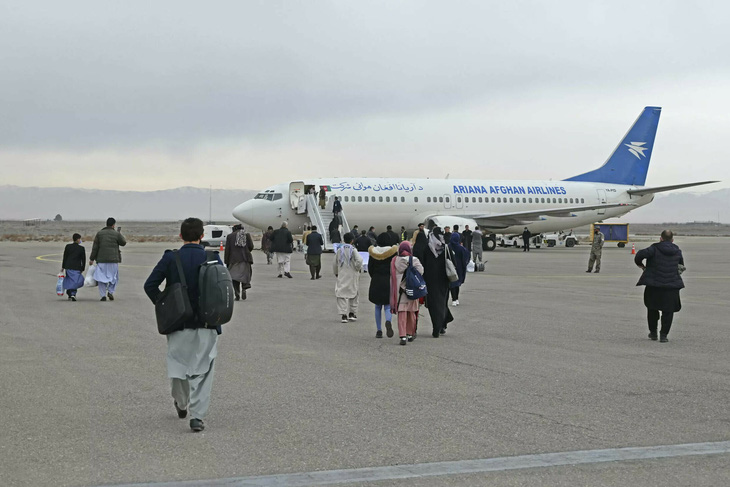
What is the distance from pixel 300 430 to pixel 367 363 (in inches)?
132

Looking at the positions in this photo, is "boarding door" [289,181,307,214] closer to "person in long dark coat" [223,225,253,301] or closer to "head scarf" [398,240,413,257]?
"person in long dark coat" [223,225,253,301]

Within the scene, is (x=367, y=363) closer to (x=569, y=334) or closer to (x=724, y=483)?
(x=569, y=334)

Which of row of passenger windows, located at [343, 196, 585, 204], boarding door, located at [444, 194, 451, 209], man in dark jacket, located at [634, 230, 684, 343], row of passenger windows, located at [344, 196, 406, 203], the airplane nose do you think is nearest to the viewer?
man in dark jacket, located at [634, 230, 684, 343]

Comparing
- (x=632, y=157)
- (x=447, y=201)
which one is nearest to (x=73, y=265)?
(x=447, y=201)

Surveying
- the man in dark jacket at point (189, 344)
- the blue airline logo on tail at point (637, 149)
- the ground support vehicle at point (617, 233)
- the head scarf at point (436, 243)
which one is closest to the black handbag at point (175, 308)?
the man in dark jacket at point (189, 344)

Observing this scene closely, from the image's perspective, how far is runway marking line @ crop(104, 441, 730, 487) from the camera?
16.9ft

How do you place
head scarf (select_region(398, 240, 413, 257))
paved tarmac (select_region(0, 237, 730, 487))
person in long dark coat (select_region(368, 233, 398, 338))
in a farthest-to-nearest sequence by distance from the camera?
person in long dark coat (select_region(368, 233, 398, 338)) < head scarf (select_region(398, 240, 413, 257)) < paved tarmac (select_region(0, 237, 730, 487))

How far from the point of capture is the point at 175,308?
21.7ft

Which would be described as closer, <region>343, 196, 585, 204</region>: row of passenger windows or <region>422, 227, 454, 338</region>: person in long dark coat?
<region>422, 227, 454, 338</region>: person in long dark coat

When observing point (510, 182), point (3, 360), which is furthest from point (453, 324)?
point (510, 182)

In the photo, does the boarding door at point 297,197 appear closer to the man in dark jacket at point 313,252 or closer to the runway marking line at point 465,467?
the man in dark jacket at point 313,252

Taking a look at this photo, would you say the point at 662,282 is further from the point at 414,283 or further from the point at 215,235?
the point at 215,235

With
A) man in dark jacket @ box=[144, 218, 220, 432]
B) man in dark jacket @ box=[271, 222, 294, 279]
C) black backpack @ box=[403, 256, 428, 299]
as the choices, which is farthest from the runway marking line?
man in dark jacket @ box=[271, 222, 294, 279]

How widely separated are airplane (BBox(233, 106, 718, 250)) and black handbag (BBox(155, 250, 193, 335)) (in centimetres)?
3246
